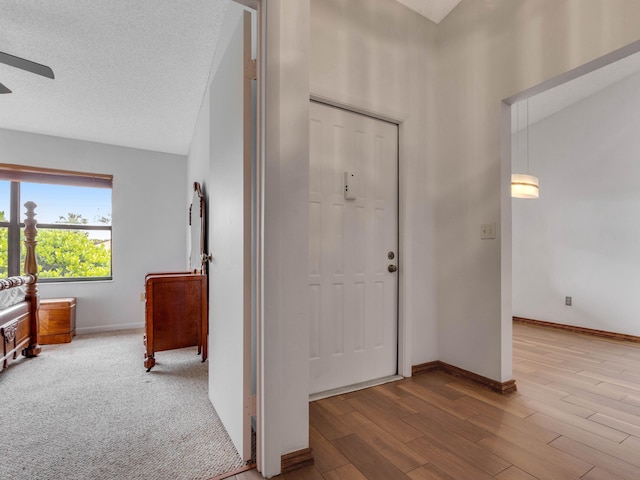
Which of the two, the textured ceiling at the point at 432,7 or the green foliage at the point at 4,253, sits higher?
the textured ceiling at the point at 432,7

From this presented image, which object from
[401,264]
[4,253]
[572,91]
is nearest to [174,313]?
[401,264]

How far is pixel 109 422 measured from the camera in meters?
1.90

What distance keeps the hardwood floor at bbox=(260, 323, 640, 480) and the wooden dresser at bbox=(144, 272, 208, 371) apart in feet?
4.78

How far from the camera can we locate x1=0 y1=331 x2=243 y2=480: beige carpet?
1.49 m

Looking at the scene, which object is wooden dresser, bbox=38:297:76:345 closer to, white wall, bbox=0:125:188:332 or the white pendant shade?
white wall, bbox=0:125:188:332

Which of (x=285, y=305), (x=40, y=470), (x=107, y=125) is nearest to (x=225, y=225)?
(x=285, y=305)

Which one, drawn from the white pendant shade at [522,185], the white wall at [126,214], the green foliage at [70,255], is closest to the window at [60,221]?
the green foliage at [70,255]

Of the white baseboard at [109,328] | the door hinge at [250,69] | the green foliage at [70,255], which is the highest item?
the door hinge at [250,69]

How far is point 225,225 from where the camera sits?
187 cm

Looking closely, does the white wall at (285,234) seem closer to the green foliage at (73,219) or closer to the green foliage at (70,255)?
the green foliage at (70,255)

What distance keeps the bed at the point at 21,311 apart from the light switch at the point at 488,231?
382 cm

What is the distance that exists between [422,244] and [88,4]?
2894mm

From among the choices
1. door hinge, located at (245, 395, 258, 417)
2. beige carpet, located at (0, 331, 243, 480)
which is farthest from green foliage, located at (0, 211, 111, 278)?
door hinge, located at (245, 395, 258, 417)

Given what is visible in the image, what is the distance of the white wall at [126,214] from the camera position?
4.05m
